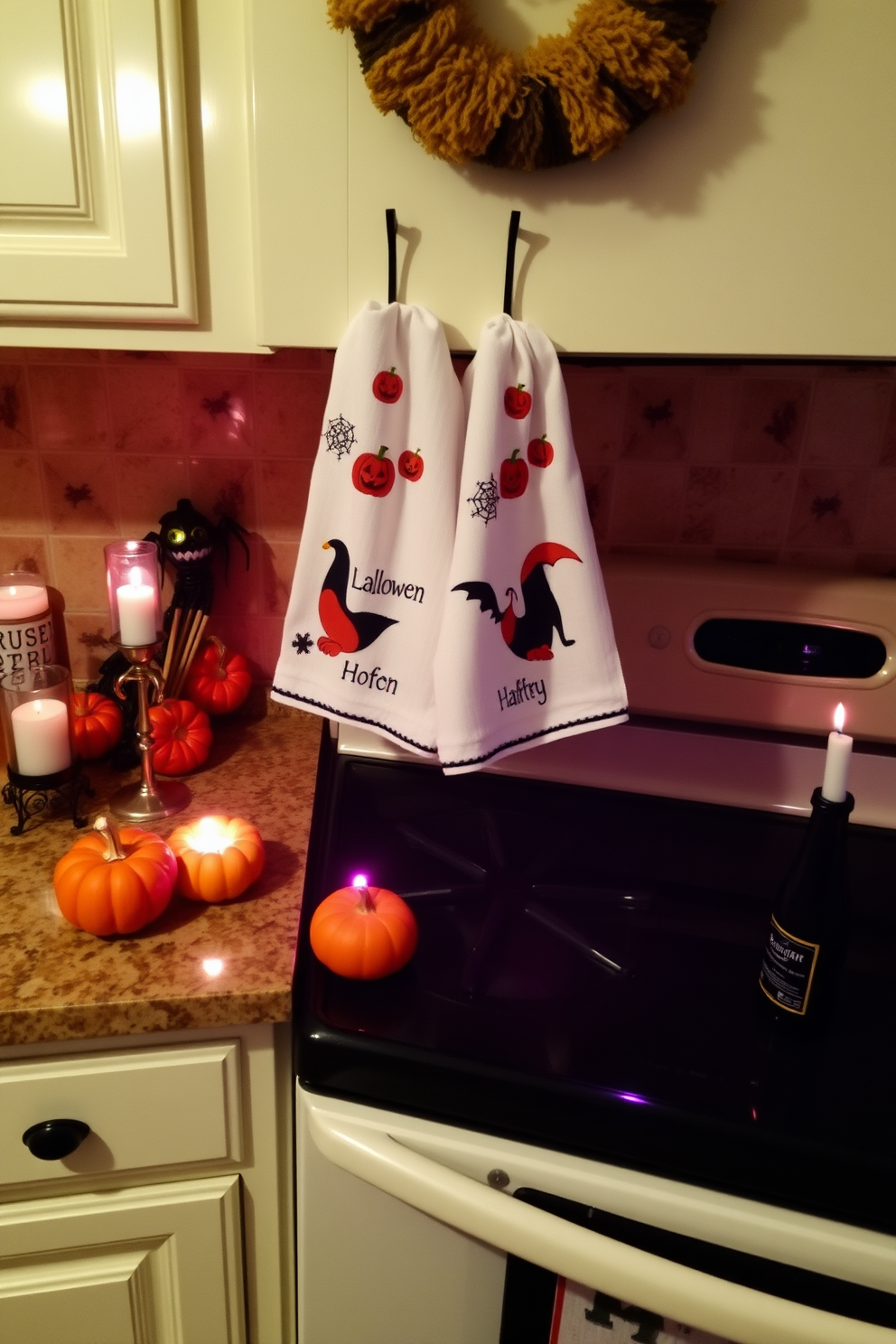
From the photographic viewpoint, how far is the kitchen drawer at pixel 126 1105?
704 millimetres

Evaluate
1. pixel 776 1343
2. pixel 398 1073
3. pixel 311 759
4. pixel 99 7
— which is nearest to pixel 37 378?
pixel 99 7

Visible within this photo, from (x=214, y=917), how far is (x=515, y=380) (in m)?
0.57

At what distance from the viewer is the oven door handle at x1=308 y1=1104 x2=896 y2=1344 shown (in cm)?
55

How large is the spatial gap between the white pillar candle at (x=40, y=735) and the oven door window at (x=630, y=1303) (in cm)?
63

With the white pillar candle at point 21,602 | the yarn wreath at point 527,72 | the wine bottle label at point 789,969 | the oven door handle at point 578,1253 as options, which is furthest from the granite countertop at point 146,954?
the yarn wreath at point 527,72

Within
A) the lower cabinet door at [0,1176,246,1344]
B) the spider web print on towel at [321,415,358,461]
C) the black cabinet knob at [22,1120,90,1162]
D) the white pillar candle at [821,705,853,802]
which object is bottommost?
the lower cabinet door at [0,1176,246,1344]

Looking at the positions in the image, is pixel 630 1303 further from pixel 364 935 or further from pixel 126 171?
pixel 126 171

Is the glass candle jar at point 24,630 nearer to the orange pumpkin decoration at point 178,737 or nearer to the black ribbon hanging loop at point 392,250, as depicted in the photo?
the orange pumpkin decoration at point 178,737

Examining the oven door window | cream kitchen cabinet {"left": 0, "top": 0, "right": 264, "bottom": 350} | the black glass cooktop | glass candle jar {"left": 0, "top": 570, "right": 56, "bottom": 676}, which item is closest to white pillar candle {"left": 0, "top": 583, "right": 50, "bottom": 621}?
glass candle jar {"left": 0, "top": 570, "right": 56, "bottom": 676}

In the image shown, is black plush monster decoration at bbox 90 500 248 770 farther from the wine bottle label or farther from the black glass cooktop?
the wine bottle label

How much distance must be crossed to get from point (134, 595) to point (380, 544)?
0.28 metres

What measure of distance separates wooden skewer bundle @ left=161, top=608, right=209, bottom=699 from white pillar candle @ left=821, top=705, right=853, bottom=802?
2.49 ft

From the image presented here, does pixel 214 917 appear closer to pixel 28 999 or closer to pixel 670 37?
pixel 28 999

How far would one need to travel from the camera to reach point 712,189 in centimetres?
65
